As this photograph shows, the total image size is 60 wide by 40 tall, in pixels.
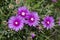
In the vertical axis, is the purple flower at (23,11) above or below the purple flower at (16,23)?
above

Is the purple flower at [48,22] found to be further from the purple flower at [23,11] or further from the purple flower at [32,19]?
the purple flower at [23,11]

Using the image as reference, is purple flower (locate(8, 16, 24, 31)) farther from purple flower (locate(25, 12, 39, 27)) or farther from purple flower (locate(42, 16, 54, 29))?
purple flower (locate(42, 16, 54, 29))

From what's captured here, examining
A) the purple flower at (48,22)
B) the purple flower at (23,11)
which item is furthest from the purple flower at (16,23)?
the purple flower at (48,22)

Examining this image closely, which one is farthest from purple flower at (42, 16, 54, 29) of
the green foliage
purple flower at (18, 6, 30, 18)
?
purple flower at (18, 6, 30, 18)

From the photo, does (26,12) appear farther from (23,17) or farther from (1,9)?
(1,9)

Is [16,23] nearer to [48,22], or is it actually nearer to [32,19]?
[32,19]

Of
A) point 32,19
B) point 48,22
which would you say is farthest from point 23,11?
point 48,22
